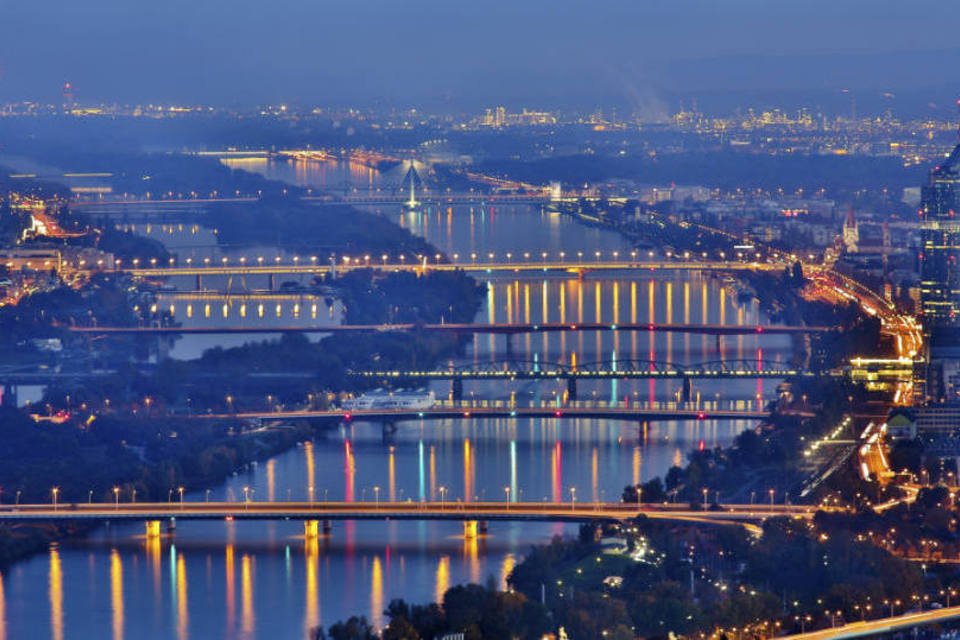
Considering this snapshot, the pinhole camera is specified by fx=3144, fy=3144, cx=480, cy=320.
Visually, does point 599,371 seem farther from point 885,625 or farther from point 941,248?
point 885,625

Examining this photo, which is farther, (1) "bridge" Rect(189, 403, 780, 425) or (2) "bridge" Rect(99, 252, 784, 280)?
(2) "bridge" Rect(99, 252, 784, 280)

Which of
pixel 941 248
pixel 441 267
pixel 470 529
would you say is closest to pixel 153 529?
pixel 470 529

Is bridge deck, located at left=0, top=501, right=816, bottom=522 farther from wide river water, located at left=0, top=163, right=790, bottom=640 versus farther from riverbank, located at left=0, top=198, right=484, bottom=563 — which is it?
riverbank, located at left=0, top=198, right=484, bottom=563

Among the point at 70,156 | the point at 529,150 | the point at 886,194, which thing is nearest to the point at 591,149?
the point at 529,150

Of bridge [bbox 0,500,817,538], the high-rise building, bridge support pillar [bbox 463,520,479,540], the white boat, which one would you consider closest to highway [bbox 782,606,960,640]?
bridge [bbox 0,500,817,538]

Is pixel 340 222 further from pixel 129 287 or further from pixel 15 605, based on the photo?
pixel 15 605

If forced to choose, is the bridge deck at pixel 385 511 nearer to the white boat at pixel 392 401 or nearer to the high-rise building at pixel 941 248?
the white boat at pixel 392 401
